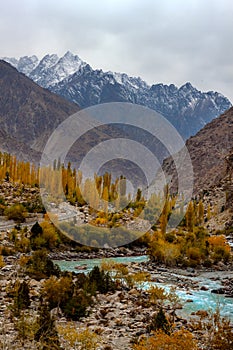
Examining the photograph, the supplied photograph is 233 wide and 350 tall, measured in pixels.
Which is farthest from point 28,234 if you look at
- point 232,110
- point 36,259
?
point 232,110

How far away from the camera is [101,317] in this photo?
56.3ft

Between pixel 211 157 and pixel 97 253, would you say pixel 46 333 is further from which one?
pixel 211 157

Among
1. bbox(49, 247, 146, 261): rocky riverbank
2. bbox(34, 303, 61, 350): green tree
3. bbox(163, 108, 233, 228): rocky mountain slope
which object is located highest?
bbox(163, 108, 233, 228): rocky mountain slope

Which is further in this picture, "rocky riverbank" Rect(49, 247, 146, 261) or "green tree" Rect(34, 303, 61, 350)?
"rocky riverbank" Rect(49, 247, 146, 261)

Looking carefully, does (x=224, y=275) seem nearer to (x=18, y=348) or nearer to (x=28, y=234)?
(x=28, y=234)

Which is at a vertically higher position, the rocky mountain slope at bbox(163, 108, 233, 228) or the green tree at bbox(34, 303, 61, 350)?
the rocky mountain slope at bbox(163, 108, 233, 228)

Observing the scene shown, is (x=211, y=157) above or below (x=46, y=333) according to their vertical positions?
above

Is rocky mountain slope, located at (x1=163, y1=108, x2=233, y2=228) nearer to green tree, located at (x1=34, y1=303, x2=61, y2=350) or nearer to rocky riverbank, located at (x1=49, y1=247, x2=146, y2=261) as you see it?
rocky riverbank, located at (x1=49, y1=247, x2=146, y2=261)

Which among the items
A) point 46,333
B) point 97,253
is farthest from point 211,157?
point 46,333

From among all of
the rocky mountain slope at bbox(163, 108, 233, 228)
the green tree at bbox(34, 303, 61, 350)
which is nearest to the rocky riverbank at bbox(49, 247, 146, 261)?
the green tree at bbox(34, 303, 61, 350)

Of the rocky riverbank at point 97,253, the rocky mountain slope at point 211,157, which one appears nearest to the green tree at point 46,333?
the rocky riverbank at point 97,253

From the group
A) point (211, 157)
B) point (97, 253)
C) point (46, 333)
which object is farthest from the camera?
point (211, 157)

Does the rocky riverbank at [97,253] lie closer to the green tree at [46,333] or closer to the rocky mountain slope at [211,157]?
the green tree at [46,333]

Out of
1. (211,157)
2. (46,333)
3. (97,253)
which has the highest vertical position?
(211,157)
